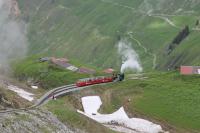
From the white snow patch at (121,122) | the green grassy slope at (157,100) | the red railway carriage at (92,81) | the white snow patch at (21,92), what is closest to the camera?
the white snow patch at (121,122)

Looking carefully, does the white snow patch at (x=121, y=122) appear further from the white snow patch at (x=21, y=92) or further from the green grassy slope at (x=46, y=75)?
the green grassy slope at (x=46, y=75)

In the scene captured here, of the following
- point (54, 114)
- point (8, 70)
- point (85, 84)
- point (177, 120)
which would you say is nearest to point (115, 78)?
point (85, 84)

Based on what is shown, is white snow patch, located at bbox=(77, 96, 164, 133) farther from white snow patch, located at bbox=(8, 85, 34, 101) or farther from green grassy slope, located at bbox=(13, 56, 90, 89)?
green grassy slope, located at bbox=(13, 56, 90, 89)

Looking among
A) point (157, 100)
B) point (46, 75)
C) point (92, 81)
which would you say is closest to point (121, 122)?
point (157, 100)

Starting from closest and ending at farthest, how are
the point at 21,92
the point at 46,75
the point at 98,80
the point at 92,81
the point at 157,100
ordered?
the point at 157,100 < the point at 21,92 < the point at 92,81 < the point at 98,80 < the point at 46,75

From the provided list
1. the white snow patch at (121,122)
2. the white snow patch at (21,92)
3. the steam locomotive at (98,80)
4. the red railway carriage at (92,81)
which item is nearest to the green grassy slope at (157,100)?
the white snow patch at (121,122)

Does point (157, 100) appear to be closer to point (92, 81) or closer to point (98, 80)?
point (98, 80)

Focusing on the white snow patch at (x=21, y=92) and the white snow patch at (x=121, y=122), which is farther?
the white snow patch at (x=21, y=92)

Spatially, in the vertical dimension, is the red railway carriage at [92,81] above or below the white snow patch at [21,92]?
above
